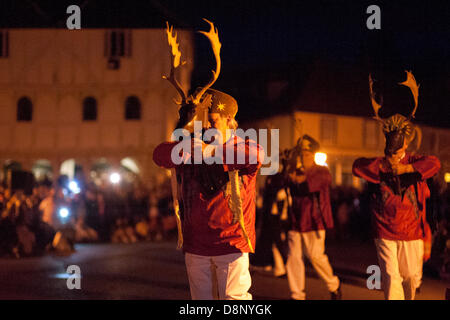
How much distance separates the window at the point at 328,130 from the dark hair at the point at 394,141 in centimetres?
2773

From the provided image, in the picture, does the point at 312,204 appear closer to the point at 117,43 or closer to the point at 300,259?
the point at 300,259

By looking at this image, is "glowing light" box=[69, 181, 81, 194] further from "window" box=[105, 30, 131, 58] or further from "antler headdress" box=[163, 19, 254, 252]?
"antler headdress" box=[163, 19, 254, 252]

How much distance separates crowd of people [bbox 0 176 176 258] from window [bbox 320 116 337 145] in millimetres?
15621

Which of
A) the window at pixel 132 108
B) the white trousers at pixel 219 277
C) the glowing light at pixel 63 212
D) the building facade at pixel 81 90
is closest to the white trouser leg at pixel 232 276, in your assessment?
the white trousers at pixel 219 277

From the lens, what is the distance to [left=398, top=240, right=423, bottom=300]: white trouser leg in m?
6.07

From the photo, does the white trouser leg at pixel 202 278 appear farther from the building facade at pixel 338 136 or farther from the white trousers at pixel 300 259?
the building facade at pixel 338 136

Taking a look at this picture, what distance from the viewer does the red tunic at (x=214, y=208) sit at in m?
4.24

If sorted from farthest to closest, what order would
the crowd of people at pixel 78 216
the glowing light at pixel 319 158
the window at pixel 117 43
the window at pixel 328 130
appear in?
the window at pixel 328 130, the window at pixel 117 43, the crowd of people at pixel 78 216, the glowing light at pixel 319 158

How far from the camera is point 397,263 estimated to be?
608cm

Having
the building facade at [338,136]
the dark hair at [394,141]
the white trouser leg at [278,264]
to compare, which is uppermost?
the building facade at [338,136]

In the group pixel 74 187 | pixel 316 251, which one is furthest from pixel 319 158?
pixel 74 187

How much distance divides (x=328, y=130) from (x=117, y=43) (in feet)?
39.8

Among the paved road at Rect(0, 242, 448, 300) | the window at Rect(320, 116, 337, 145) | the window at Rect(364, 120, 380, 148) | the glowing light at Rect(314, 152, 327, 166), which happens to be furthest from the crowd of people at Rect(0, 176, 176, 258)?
the window at Rect(364, 120, 380, 148)
